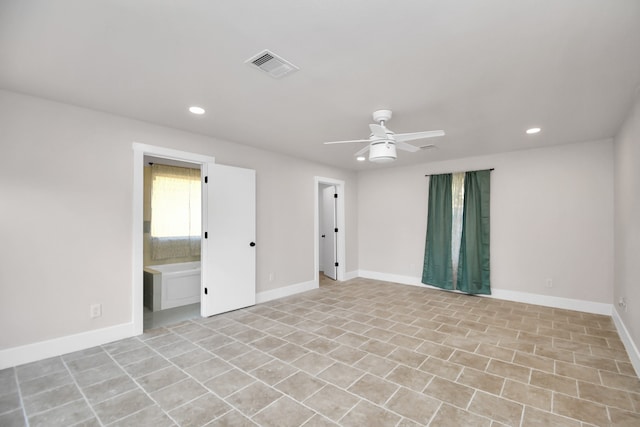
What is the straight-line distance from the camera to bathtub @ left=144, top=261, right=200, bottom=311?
4363mm

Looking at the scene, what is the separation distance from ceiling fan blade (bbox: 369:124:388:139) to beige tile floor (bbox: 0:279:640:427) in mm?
2176

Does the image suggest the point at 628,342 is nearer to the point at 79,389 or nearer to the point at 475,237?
the point at 475,237

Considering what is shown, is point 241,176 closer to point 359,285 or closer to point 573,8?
point 359,285

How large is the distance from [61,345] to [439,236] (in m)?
5.65

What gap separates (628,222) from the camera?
123 inches

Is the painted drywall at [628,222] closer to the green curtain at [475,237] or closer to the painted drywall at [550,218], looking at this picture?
the painted drywall at [550,218]

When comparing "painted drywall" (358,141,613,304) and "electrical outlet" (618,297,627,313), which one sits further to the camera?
"painted drywall" (358,141,613,304)

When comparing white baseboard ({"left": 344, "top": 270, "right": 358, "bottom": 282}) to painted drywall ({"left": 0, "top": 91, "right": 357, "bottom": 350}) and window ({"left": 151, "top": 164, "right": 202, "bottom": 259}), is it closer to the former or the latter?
window ({"left": 151, "top": 164, "right": 202, "bottom": 259})

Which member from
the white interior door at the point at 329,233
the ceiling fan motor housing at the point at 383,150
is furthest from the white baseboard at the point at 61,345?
the white interior door at the point at 329,233

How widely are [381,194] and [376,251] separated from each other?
1.30m

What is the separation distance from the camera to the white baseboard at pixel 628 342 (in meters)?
2.56

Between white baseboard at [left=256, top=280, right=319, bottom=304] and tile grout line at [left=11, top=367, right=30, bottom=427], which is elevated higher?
white baseboard at [left=256, top=280, right=319, bottom=304]

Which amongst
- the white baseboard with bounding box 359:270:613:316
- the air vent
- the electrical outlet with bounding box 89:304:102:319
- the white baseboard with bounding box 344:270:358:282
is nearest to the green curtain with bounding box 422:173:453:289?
the white baseboard with bounding box 359:270:613:316

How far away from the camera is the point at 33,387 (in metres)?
2.30
